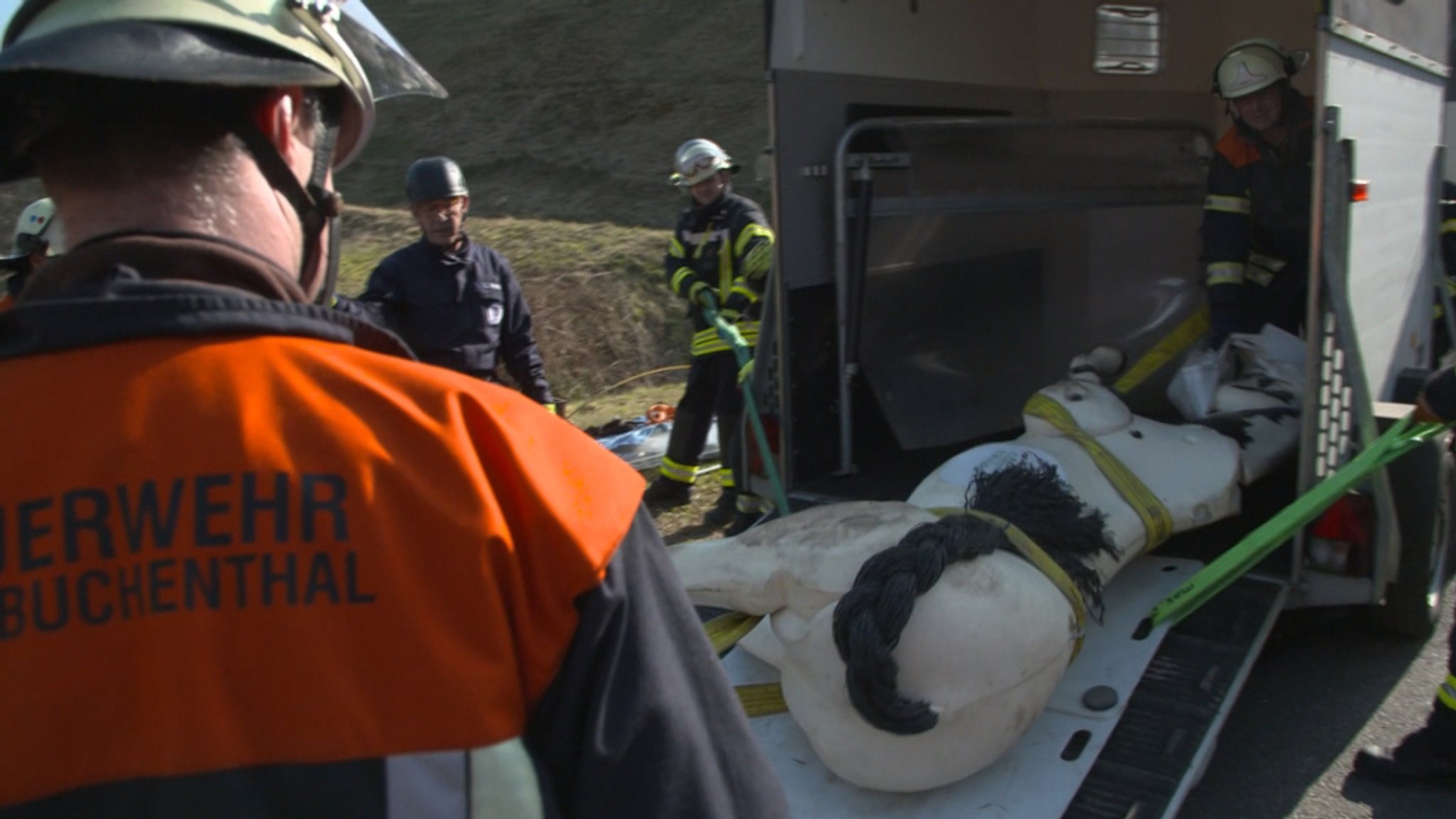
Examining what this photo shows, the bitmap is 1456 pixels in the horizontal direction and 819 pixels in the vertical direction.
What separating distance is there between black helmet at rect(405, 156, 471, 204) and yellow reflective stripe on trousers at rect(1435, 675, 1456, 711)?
160 inches

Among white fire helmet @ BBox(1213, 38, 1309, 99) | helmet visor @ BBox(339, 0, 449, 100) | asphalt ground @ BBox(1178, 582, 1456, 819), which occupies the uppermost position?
white fire helmet @ BBox(1213, 38, 1309, 99)

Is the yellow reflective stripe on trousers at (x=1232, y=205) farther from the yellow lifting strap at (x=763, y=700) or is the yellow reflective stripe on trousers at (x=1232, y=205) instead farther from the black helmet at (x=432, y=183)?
the black helmet at (x=432, y=183)

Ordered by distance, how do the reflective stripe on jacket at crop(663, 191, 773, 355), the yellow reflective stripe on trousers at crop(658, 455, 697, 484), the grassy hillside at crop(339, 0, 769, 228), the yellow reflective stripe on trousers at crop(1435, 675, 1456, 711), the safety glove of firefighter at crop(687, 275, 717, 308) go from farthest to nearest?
the grassy hillside at crop(339, 0, 769, 228)
the yellow reflective stripe on trousers at crop(658, 455, 697, 484)
the safety glove of firefighter at crop(687, 275, 717, 308)
the reflective stripe on jacket at crop(663, 191, 773, 355)
the yellow reflective stripe on trousers at crop(1435, 675, 1456, 711)

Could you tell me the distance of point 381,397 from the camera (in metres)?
0.96

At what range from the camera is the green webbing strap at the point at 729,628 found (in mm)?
3061

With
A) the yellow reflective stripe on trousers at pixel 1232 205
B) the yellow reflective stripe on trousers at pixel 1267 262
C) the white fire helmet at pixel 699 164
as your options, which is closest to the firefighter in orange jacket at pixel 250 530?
the yellow reflective stripe on trousers at pixel 1232 205

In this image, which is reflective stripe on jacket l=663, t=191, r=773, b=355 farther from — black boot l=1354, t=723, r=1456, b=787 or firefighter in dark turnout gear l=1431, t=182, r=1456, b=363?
black boot l=1354, t=723, r=1456, b=787

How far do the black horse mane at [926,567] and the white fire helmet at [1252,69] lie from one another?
7.51 feet

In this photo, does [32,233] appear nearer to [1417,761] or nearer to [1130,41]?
[1417,761]

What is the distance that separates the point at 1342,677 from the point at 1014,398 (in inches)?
83.3

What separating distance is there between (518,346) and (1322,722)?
3.66 metres

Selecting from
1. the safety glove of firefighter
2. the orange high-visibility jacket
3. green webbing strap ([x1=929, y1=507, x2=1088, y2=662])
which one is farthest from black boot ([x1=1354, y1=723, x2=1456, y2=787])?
the safety glove of firefighter

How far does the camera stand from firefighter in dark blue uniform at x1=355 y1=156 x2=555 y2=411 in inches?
205

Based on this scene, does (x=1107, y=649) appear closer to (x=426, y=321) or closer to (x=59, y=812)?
(x=59, y=812)
